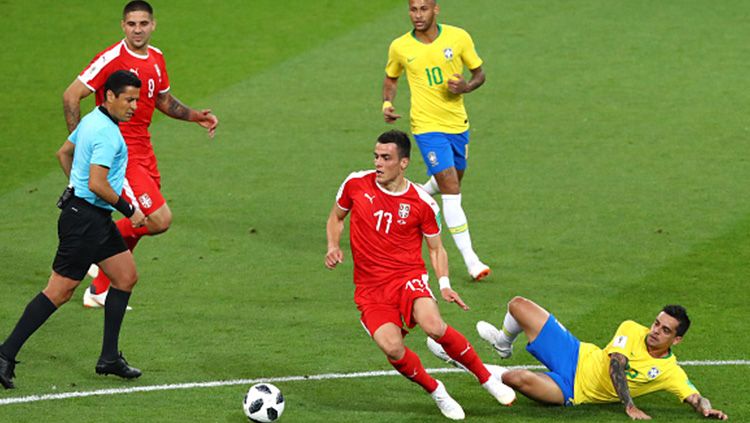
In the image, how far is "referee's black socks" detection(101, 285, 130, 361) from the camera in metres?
10.8

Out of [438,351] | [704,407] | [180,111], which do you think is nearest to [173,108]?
[180,111]

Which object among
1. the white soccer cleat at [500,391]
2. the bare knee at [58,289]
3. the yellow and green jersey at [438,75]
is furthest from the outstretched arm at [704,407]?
the yellow and green jersey at [438,75]

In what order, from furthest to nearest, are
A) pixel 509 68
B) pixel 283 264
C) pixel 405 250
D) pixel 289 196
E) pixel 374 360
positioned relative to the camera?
1. pixel 509 68
2. pixel 289 196
3. pixel 283 264
4. pixel 374 360
5. pixel 405 250

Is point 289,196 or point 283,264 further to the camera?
point 289,196

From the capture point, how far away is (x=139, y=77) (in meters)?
12.5

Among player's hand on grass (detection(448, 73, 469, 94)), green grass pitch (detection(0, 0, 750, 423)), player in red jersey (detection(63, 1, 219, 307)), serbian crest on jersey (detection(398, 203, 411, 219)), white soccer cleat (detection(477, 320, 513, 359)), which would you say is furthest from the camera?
player's hand on grass (detection(448, 73, 469, 94))

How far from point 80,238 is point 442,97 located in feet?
14.9

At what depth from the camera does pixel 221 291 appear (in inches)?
529

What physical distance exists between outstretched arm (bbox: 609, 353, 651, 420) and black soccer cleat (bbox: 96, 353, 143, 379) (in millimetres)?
3470

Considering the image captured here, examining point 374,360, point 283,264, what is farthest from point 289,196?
point 374,360

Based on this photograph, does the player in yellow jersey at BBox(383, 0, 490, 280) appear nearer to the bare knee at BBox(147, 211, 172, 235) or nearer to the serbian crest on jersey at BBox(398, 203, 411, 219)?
the bare knee at BBox(147, 211, 172, 235)

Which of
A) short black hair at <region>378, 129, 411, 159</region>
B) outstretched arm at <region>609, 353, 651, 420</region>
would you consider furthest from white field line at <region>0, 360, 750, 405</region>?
short black hair at <region>378, 129, 411, 159</region>

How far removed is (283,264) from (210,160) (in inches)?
162

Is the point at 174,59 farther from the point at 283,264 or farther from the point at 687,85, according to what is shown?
the point at 283,264
